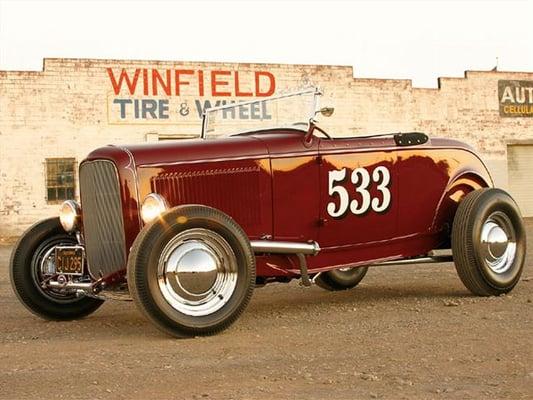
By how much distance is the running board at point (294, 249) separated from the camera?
657cm

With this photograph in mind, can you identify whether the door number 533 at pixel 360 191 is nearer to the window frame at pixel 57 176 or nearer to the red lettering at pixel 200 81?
the window frame at pixel 57 176

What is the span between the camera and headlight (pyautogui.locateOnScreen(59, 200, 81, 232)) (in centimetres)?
712

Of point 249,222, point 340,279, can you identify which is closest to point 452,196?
point 340,279

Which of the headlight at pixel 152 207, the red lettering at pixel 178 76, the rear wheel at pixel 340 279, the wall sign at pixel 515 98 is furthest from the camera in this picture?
the wall sign at pixel 515 98

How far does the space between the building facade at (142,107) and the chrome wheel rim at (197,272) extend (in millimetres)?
19902

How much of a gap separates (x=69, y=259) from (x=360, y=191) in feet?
7.88

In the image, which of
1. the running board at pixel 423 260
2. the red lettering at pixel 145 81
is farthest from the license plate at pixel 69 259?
the red lettering at pixel 145 81

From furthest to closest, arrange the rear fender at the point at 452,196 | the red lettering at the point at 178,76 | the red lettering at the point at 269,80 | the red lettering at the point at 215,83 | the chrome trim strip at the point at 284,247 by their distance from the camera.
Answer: the red lettering at the point at 269,80 < the red lettering at the point at 215,83 < the red lettering at the point at 178,76 < the rear fender at the point at 452,196 < the chrome trim strip at the point at 284,247

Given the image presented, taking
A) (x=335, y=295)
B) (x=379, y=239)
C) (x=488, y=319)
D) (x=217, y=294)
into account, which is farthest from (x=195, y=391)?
(x=335, y=295)

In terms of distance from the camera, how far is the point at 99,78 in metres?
25.8

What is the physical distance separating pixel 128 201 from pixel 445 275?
5013 mm

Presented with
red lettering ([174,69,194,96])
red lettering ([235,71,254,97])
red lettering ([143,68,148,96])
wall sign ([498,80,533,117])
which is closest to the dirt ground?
red lettering ([143,68,148,96])

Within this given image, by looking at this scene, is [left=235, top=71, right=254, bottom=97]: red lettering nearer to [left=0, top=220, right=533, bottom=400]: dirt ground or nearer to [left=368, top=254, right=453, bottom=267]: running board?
[left=0, top=220, right=533, bottom=400]: dirt ground

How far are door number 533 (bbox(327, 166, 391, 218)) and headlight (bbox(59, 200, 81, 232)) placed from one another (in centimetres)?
203
